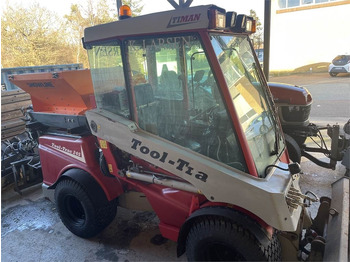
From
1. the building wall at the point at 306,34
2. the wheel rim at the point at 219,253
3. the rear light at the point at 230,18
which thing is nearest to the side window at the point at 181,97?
the rear light at the point at 230,18

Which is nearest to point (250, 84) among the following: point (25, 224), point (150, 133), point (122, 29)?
point (150, 133)

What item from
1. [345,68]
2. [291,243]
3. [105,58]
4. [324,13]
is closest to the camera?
[291,243]

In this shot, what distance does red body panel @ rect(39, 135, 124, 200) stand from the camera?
2664 millimetres

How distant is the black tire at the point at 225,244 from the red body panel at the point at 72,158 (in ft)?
3.31

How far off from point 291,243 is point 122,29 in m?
2.00

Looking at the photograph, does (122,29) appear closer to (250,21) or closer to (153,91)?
(153,91)

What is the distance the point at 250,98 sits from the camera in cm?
205

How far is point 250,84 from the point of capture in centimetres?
210

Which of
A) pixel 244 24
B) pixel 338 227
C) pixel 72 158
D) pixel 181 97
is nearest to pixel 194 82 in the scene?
pixel 181 97

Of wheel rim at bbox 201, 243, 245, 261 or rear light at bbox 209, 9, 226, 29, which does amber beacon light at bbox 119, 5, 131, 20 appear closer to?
rear light at bbox 209, 9, 226, 29

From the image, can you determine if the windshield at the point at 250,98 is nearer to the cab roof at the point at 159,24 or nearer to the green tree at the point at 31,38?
the cab roof at the point at 159,24

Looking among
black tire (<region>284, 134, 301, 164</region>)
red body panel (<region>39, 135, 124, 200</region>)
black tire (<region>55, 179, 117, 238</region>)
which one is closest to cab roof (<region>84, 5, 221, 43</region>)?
red body panel (<region>39, 135, 124, 200</region>)

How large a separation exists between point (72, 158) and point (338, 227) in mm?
2424

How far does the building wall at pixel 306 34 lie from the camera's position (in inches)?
639
